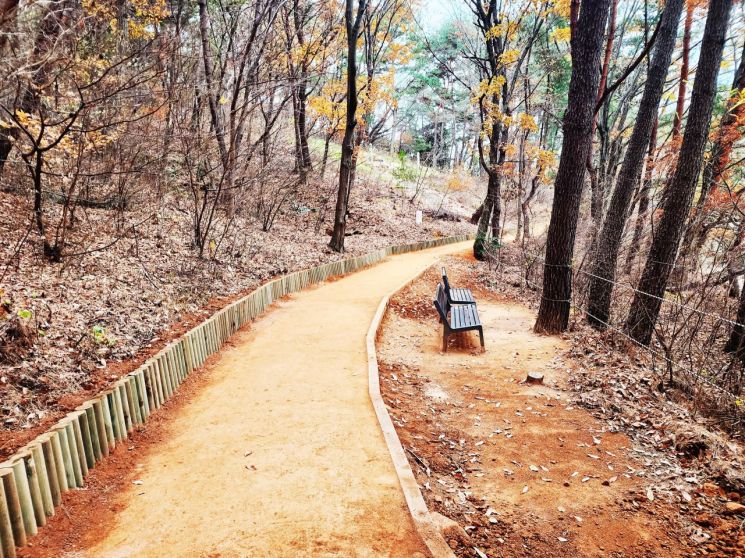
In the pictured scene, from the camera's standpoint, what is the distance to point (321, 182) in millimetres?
22922

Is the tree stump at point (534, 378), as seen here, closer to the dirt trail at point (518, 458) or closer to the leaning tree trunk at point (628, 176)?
the dirt trail at point (518, 458)

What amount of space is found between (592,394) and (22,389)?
6349mm

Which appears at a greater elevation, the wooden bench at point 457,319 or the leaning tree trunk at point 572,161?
the leaning tree trunk at point 572,161

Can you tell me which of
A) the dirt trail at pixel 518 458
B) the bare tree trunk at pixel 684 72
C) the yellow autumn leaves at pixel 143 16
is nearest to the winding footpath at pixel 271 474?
the dirt trail at pixel 518 458

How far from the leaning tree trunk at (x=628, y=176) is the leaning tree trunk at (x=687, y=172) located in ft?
2.85

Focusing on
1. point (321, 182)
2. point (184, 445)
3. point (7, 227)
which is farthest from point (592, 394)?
point (321, 182)

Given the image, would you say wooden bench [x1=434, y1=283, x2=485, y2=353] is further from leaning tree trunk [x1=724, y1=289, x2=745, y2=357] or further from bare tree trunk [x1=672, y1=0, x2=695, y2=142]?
bare tree trunk [x1=672, y1=0, x2=695, y2=142]

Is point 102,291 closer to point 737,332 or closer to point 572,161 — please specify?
point 572,161

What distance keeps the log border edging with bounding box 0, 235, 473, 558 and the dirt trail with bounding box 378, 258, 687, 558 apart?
2.66 m

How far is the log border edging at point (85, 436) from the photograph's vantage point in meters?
2.91

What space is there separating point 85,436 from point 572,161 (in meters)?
7.99

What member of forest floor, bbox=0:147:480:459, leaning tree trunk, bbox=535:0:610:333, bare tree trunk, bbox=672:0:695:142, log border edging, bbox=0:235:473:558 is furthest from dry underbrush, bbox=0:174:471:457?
bare tree trunk, bbox=672:0:695:142

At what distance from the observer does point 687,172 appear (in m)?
7.16

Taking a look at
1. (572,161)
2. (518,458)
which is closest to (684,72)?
(572,161)
